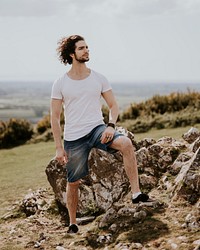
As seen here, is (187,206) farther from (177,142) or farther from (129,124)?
(129,124)

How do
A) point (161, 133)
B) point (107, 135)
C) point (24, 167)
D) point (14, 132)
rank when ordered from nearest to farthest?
point (107, 135) < point (24, 167) < point (161, 133) < point (14, 132)

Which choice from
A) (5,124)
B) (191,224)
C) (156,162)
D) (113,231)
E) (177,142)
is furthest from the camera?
(5,124)

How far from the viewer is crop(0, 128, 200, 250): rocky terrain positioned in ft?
17.6

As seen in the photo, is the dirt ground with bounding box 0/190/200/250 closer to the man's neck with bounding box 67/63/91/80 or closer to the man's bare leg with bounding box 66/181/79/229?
the man's bare leg with bounding box 66/181/79/229

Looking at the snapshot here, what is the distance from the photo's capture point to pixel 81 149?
609 cm

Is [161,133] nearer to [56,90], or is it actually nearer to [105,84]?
[105,84]

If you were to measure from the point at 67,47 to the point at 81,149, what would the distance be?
115cm

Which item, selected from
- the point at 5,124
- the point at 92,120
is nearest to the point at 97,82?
the point at 92,120

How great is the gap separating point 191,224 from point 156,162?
1.96 metres

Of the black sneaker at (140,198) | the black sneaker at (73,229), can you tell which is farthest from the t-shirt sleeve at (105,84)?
the black sneaker at (73,229)

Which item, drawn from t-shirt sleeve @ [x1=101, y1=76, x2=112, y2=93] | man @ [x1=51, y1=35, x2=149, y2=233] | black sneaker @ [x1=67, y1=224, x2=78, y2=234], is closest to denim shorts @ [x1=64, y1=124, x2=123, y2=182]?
man @ [x1=51, y1=35, x2=149, y2=233]

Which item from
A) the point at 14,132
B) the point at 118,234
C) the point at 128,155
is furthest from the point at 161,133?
the point at 118,234

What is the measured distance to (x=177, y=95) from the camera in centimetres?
1566

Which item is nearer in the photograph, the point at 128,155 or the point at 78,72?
the point at 128,155
